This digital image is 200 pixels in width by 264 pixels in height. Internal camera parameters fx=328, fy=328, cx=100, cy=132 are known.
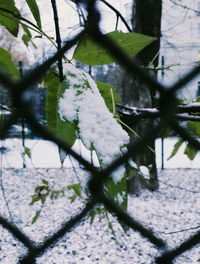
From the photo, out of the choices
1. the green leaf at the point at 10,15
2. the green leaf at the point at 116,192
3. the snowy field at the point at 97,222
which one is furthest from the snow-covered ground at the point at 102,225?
the green leaf at the point at 116,192

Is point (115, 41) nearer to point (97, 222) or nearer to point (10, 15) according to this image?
point (10, 15)

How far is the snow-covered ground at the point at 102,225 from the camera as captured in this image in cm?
218

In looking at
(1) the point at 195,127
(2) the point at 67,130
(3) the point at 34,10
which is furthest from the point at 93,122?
(1) the point at 195,127

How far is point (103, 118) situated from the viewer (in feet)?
1.06

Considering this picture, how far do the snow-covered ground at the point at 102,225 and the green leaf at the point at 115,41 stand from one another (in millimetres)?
1097

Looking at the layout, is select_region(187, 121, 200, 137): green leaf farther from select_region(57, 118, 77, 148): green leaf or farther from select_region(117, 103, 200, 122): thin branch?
select_region(57, 118, 77, 148): green leaf

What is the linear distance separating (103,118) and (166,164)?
533 centimetres

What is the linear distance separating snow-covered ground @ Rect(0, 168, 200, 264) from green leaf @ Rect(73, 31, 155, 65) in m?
1.10

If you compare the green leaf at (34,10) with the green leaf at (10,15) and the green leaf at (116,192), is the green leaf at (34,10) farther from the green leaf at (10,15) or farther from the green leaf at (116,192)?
the green leaf at (116,192)

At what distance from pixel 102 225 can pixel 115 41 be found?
2.48 meters

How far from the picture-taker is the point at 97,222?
2707 millimetres

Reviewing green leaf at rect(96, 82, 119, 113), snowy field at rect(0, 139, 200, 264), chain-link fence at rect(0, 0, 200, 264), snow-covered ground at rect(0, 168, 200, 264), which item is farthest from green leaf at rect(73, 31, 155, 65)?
snow-covered ground at rect(0, 168, 200, 264)

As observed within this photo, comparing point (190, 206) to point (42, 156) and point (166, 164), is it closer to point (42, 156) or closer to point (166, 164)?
point (166, 164)

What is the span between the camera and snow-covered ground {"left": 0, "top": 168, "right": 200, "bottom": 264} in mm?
2180
